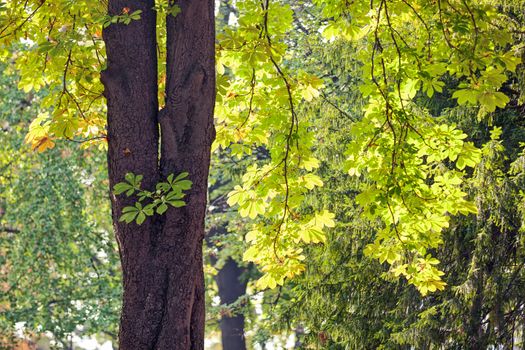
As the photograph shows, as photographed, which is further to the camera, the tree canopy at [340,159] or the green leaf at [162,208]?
the tree canopy at [340,159]

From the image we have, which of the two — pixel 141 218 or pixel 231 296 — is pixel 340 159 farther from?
pixel 231 296

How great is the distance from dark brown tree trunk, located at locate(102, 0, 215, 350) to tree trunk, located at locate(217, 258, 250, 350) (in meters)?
17.1

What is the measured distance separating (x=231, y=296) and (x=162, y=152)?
58.1 feet

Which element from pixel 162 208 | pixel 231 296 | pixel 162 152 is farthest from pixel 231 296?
pixel 162 208

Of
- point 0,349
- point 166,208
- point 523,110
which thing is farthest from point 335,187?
point 166,208

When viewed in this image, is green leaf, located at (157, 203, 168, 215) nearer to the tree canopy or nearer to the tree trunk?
the tree canopy

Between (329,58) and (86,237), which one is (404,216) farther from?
(86,237)

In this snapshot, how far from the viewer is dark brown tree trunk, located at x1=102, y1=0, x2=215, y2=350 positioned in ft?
17.7

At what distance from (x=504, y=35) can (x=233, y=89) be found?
2251 mm

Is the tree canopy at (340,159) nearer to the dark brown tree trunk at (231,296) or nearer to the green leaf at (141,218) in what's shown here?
the green leaf at (141,218)

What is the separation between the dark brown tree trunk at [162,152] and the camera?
17.7 feet

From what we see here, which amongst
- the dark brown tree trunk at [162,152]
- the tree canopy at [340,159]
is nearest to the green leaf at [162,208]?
the tree canopy at [340,159]

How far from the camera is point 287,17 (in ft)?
23.7

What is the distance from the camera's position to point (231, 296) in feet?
75.4
